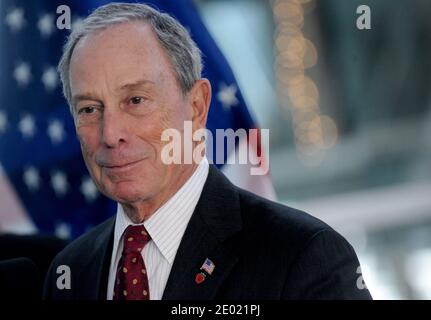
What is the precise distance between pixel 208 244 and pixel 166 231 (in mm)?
112

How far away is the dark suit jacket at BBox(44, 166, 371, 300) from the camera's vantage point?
1726 mm

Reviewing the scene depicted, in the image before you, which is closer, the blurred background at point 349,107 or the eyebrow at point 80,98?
the eyebrow at point 80,98

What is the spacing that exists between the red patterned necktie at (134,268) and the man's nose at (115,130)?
21cm

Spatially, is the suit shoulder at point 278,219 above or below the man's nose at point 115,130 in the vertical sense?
below

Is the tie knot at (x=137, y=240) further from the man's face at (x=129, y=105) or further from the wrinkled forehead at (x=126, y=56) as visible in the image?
the wrinkled forehead at (x=126, y=56)

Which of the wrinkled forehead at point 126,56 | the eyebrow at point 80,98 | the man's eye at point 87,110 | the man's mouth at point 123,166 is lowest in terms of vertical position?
the man's mouth at point 123,166

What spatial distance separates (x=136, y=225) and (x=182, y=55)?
0.42 metres

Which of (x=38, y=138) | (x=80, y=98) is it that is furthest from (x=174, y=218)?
(x=38, y=138)

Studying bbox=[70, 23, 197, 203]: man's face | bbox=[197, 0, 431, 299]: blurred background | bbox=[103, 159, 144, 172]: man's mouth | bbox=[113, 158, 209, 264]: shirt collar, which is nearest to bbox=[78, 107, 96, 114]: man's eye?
bbox=[70, 23, 197, 203]: man's face

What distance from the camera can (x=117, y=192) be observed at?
6.02ft

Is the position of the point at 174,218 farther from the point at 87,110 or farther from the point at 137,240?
the point at 87,110

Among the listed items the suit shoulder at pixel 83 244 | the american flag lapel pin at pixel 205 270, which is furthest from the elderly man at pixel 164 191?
the suit shoulder at pixel 83 244

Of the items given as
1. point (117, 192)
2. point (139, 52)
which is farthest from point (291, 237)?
point (139, 52)

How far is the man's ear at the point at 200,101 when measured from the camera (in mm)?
1864
